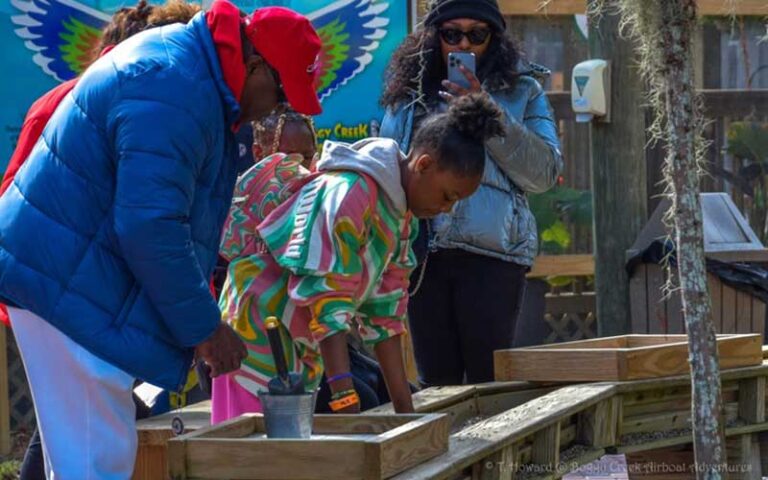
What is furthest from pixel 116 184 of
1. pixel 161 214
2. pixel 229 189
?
pixel 229 189

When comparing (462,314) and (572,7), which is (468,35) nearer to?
(462,314)

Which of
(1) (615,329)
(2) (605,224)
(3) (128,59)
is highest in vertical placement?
(3) (128,59)

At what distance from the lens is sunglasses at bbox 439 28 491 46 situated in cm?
548

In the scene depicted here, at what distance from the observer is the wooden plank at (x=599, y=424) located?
16.3 ft

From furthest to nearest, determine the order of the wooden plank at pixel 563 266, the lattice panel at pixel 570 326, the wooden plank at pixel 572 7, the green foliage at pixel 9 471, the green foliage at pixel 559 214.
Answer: the lattice panel at pixel 570 326, the green foliage at pixel 559 214, the wooden plank at pixel 563 266, the wooden plank at pixel 572 7, the green foliage at pixel 9 471

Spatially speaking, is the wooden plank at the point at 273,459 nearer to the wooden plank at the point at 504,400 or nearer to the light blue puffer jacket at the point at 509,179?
the wooden plank at the point at 504,400

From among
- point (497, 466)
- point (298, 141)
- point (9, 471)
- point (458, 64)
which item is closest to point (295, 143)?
point (298, 141)

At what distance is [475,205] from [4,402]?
12.1 ft

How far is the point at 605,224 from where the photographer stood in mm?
8422

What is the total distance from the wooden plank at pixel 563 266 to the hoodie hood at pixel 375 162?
15.5ft

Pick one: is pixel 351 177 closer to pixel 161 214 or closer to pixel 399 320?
pixel 399 320

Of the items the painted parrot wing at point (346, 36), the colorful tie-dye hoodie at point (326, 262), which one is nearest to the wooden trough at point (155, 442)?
the colorful tie-dye hoodie at point (326, 262)

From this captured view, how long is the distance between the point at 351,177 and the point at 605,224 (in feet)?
14.5

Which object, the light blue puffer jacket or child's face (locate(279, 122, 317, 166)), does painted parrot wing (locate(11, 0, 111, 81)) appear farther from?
the light blue puffer jacket
